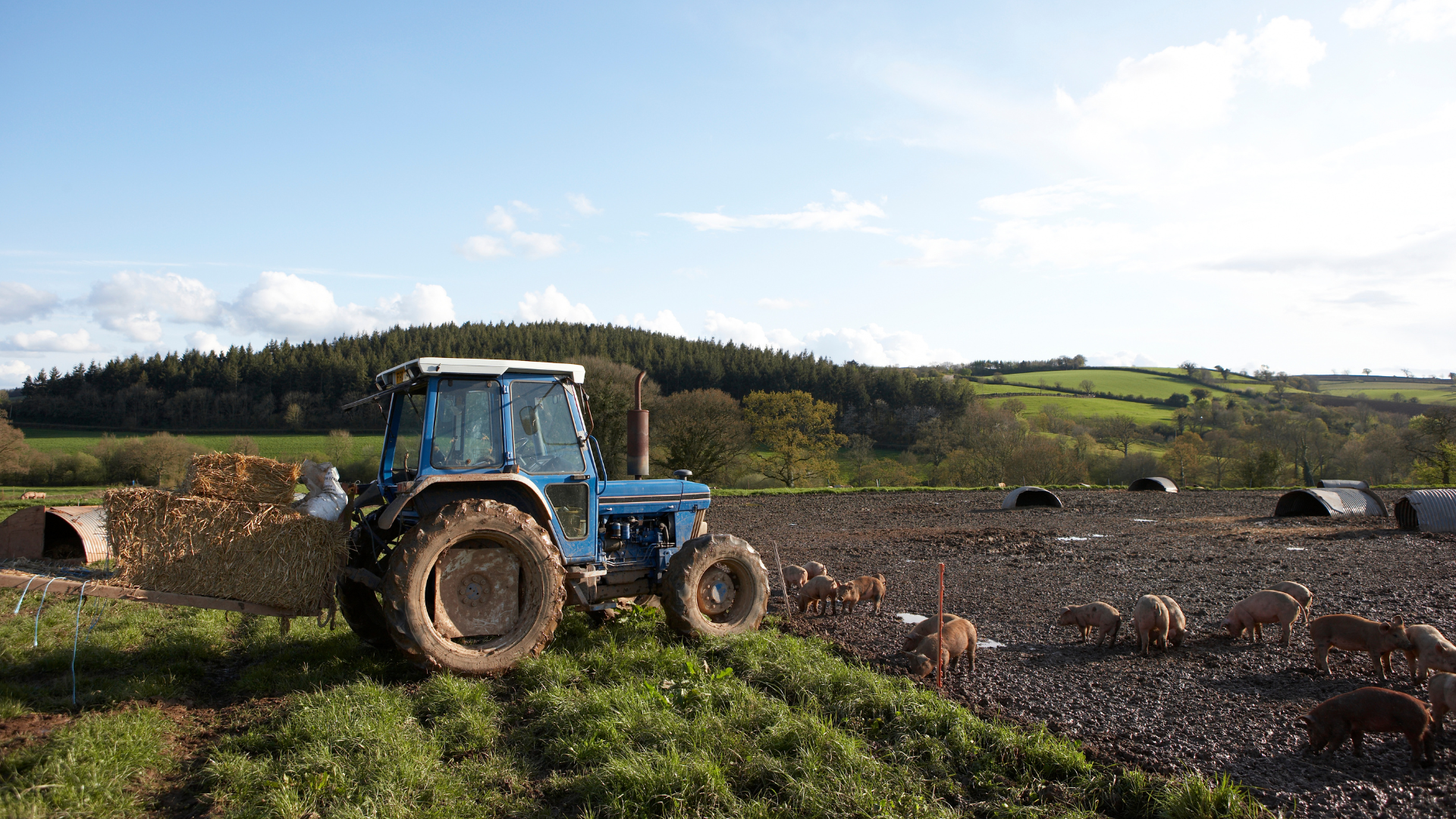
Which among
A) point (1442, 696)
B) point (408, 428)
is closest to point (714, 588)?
point (408, 428)

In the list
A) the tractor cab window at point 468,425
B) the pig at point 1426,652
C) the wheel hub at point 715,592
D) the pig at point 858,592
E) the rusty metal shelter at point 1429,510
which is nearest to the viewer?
the pig at point 1426,652

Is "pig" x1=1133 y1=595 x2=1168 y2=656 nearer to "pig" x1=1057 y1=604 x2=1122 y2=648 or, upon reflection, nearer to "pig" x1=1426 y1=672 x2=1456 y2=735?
"pig" x1=1057 y1=604 x2=1122 y2=648

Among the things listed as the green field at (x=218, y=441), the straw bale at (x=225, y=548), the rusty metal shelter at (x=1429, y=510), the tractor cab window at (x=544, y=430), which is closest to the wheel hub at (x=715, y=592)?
the tractor cab window at (x=544, y=430)

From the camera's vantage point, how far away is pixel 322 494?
6145mm

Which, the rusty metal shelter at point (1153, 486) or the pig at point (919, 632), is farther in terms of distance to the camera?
the rusty metal shelter at point (1153, 486)

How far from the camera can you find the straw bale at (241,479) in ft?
18.9

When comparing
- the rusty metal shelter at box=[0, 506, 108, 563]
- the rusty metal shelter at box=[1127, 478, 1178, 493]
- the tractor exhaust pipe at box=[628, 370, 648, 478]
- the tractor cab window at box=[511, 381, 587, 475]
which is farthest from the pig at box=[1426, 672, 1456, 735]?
the rusty metal shelter at box=[1127, 478, 1178, 493]

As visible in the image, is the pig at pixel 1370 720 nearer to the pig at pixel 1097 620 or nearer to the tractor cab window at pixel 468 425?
the pig at pixel 1097 620

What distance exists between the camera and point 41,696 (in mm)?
5445

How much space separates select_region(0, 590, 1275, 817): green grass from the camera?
3889 mm

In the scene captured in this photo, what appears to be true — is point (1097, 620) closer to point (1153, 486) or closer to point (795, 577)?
point (795, 577)

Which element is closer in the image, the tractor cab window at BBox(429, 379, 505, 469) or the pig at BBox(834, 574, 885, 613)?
the tractor cab window at BBox(429, 379, 505, 469)

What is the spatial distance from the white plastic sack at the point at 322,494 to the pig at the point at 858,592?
550 centimetres

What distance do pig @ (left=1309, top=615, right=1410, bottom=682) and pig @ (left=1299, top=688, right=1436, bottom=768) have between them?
5.47 feet
